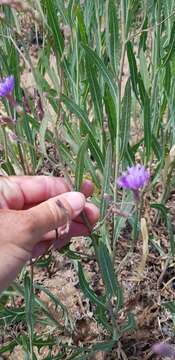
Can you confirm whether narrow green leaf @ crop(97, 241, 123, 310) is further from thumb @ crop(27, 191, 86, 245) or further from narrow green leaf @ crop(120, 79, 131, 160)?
narrow green leaf @ crop(120, 79, 131, 160)

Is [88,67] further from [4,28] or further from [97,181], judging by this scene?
[4,28]

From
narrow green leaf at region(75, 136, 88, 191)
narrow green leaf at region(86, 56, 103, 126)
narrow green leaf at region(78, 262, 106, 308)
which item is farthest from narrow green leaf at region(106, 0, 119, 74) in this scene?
narrow green leaf at region(78, 262, 106, 308)

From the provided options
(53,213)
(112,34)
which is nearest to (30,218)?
(53,213)

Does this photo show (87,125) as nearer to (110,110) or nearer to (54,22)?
(110,110)

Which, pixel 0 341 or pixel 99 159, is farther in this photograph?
pixel 0 341

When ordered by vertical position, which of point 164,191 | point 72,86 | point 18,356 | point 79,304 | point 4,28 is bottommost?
point 18,356

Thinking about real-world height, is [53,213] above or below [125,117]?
below

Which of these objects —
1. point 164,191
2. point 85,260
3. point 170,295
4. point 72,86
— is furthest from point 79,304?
point 72,86
